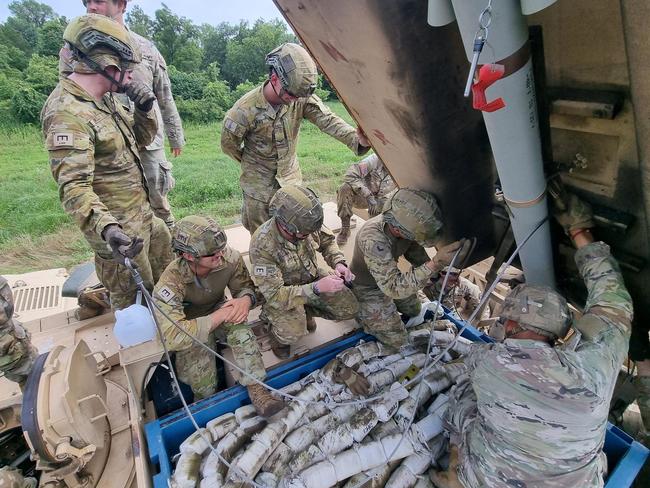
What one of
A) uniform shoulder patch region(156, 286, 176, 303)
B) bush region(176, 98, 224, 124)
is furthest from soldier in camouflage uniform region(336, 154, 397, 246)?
bush region(176, 98, 224, 124)

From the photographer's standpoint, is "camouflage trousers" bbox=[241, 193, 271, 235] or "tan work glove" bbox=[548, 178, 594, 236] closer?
"tan work glove" bbox=[548, 178, 594, 236]

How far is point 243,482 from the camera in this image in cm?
252

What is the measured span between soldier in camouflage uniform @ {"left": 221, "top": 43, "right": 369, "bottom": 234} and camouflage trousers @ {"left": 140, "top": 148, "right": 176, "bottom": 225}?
30.2 inches

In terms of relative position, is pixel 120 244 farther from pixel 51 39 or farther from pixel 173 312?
pixel 51 39

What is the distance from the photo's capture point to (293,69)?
11.2 feet

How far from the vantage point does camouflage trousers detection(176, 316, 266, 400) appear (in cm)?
315

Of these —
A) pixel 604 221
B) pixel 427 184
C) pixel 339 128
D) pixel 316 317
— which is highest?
pixel 339 128

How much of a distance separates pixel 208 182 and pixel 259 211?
625 cm

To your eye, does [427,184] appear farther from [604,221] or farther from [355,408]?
[355,408]

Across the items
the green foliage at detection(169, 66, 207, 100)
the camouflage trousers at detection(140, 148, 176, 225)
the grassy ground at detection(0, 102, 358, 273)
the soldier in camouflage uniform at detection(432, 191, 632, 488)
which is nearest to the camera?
the soldier in camouflage uniform at detection(432, 191, 632, 488)

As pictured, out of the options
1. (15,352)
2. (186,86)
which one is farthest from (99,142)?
(186,86)

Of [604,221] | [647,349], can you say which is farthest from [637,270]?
[647,349]

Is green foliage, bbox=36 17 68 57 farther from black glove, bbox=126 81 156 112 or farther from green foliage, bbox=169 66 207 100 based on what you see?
black glove, bbox=126 81 156 112

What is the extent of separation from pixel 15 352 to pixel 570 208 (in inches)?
156
